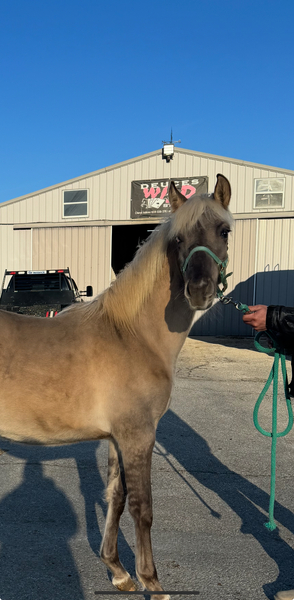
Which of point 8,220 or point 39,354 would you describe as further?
point 8,220

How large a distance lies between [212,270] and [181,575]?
1820mm

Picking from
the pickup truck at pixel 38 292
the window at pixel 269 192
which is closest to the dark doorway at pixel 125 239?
the window at pixel 269 192

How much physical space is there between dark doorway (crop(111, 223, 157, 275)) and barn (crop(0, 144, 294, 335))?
1642mm

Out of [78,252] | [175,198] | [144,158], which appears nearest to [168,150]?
[144,158]

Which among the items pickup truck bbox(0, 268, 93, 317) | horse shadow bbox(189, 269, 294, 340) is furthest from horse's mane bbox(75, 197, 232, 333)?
horse shadow bbox(189, 269, 294, 340)

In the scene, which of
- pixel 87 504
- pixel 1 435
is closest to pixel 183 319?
pixel 1 435

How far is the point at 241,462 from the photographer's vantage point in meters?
4.14

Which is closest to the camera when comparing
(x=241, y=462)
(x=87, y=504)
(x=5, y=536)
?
(x=5, y=536)

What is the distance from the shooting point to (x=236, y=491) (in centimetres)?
352

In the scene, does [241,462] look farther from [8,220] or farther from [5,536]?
[8,220]

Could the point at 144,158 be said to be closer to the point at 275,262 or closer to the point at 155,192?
the point at 155,192

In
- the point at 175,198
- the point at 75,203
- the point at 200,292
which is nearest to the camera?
the point at 200,292

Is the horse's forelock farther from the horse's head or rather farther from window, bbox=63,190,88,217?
window, bbox=63,190,88,217

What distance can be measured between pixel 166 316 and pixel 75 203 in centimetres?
1480
